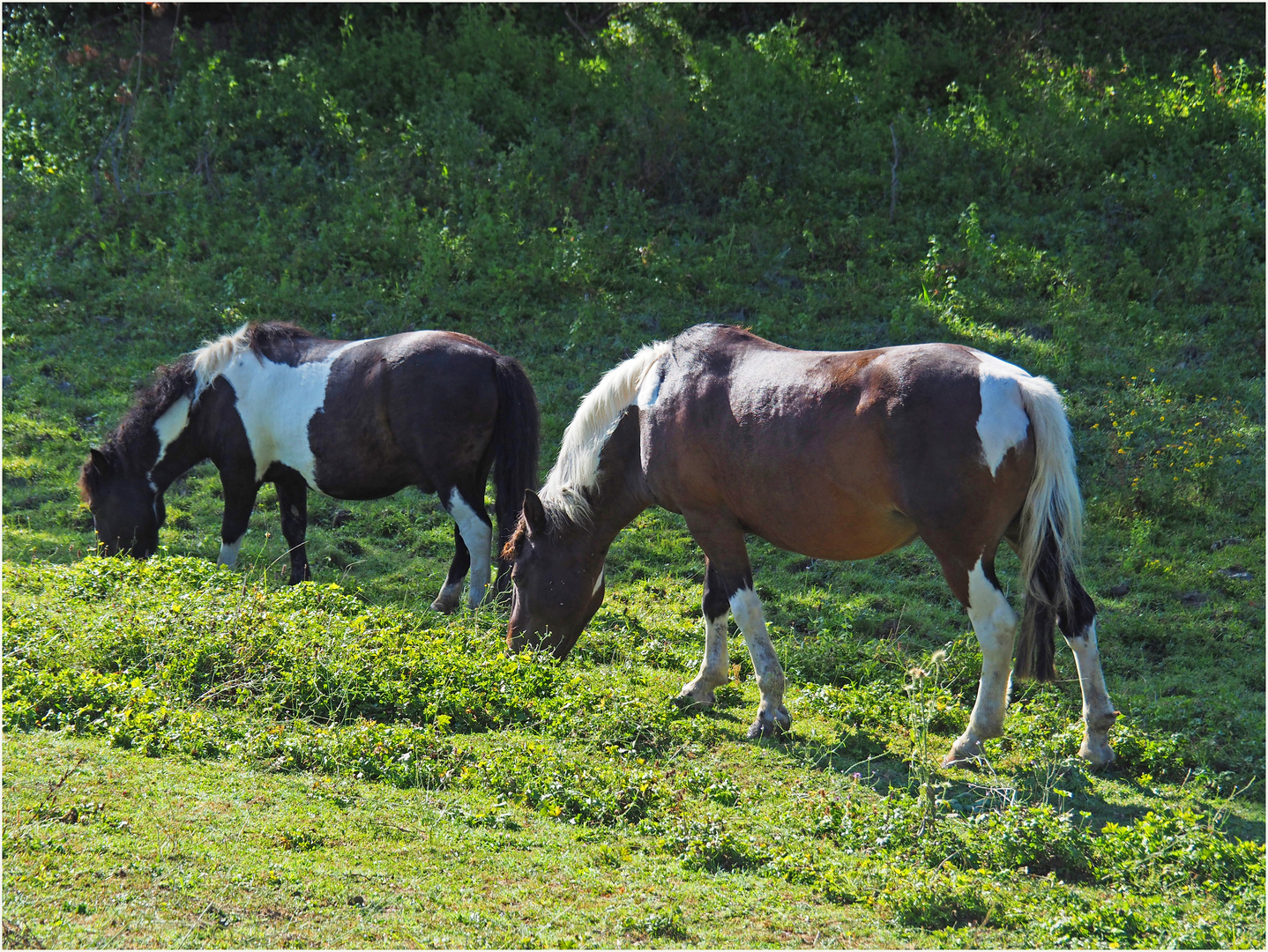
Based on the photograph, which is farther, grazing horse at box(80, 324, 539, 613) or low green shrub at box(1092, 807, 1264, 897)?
grazing horse at box(80, 324, 539, 613)

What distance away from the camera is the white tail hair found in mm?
4762

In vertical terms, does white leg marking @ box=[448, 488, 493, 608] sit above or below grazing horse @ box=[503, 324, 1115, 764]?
below

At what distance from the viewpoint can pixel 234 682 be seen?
514cm

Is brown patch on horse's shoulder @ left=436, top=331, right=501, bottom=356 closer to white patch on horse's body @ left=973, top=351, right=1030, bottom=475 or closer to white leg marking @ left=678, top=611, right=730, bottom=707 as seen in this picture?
white leg marking @ left=678, top=611, right=730, bottom=707

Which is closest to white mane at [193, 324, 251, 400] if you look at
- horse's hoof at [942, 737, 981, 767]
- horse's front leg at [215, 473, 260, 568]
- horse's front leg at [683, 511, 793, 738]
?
horse's front leg at [215, 473, 260, 568]

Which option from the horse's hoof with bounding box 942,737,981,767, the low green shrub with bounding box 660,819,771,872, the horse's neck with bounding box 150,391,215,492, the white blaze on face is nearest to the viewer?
the low green shrub with bounding box 660,819,771,872

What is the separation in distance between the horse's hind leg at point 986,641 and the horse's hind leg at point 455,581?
3.86 metres

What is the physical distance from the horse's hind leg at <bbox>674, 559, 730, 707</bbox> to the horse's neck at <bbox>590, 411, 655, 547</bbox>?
60 centimetres

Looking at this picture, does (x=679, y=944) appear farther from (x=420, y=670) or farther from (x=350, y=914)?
(x=420, y=670)

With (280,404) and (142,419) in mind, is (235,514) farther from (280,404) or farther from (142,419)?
(142,419)

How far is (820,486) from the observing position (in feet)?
17.3

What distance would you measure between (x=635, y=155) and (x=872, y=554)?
33.3 feet

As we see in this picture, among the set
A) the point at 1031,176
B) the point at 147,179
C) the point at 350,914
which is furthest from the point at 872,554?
the point at 147,179

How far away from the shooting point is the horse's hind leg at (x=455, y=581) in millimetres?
7664
